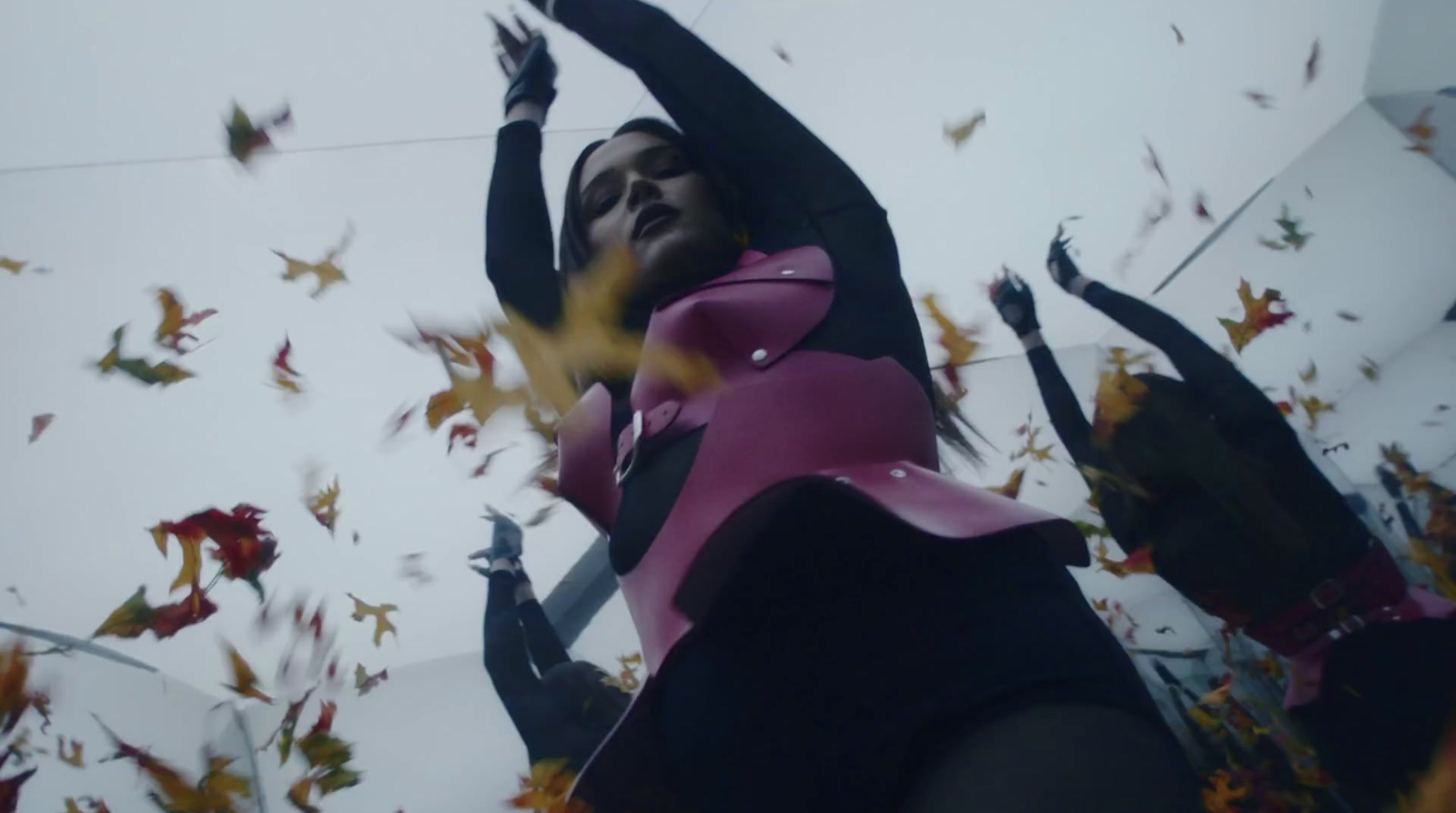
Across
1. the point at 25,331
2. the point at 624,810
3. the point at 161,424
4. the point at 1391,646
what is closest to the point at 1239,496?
the point at 1391,646

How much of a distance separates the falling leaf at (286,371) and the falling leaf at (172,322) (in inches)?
5.3

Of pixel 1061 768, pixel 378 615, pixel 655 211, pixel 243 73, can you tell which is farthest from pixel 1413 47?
pixel 378 615

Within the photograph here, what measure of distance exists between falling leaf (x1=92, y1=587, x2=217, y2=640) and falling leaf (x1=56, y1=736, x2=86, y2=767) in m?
0.19

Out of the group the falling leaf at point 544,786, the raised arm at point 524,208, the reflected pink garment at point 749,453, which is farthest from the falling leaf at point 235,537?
the reflected pink garment at point 749,453

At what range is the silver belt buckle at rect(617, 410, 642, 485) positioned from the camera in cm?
80

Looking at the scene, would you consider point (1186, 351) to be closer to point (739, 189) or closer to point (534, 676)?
point (739, 189)

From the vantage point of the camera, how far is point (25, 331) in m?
1.46

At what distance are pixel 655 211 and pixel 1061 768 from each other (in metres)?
0.73

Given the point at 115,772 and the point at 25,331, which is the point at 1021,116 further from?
the point at 115,772

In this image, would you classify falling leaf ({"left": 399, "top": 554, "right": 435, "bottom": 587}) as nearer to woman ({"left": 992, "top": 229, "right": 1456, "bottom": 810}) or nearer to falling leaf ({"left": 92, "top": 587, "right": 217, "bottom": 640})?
falling leaf ({"left": 92, "top": 587, "right": 217, "bottom": 640})

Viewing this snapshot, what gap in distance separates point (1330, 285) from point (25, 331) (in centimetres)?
226

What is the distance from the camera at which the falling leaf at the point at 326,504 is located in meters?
1.62

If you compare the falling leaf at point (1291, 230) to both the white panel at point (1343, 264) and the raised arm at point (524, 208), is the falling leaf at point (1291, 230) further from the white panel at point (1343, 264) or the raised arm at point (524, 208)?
the raised arm at point (524, 208)

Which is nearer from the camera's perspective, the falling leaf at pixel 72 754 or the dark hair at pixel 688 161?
the dark hair at pixel 688 161
